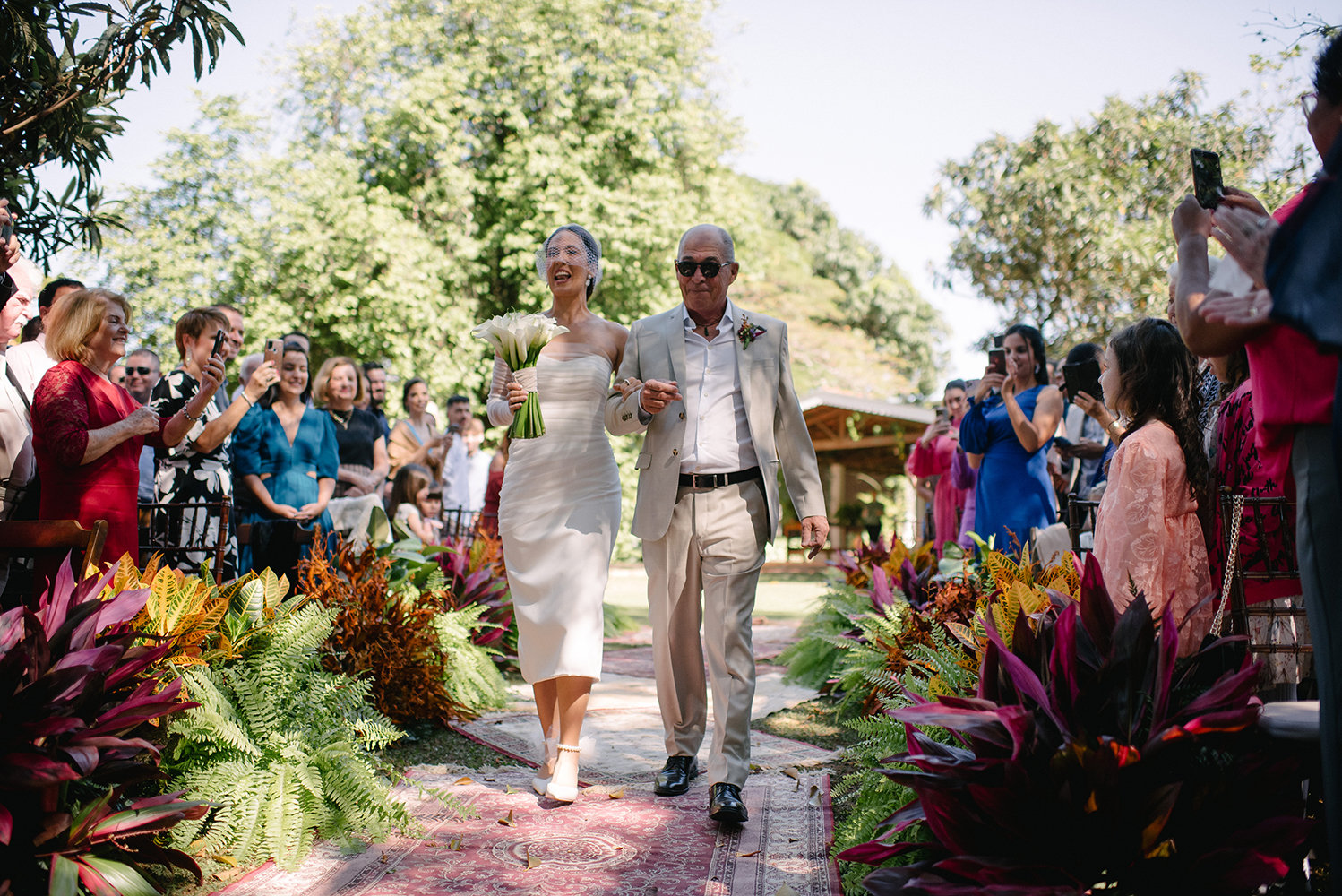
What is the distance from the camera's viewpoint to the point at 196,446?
218 inches

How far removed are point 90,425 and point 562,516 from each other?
6.61 ft

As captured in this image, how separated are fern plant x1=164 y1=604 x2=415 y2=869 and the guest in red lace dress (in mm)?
1005

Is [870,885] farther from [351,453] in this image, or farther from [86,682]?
[351,453]

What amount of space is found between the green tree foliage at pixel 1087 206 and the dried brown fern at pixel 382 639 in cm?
1562

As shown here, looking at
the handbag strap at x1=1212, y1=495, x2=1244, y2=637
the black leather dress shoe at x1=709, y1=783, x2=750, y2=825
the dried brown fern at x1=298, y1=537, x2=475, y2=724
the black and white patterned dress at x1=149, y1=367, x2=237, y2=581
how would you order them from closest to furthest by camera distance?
the handbag strap at x1=1212, y1=495, x2=1244, y2=637 < the black leather dress shoe at x1=709, y1=783, x2=750, y2=825 < the dried brown fern at x1=298, y1=537, x2=475, y2=724 < the black and white patterned dress at x1=149, y1=367, x2=237, y2=581

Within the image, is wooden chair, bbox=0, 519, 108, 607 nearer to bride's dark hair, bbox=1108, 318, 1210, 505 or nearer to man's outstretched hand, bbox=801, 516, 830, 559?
man's outstretched hand, bbox=801, 516, 830, 559

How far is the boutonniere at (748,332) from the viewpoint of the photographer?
425 cm

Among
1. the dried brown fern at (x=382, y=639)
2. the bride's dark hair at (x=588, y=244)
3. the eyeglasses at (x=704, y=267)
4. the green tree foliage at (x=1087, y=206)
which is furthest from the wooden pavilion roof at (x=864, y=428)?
the eyeglasses at (x=704, y=267)

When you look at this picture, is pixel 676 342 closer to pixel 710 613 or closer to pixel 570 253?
pixel 570 253

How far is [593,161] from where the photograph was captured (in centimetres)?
2066

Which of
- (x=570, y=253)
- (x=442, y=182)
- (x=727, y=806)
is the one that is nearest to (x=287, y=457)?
(x=570, y=253)

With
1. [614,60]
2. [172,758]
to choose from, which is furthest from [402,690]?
[614,60]

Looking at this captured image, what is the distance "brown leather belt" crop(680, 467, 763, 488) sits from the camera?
414 cm

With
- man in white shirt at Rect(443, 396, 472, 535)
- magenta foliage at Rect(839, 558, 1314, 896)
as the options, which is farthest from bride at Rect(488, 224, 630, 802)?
man in white shirt at Rect(443, 396, 472, 535)
